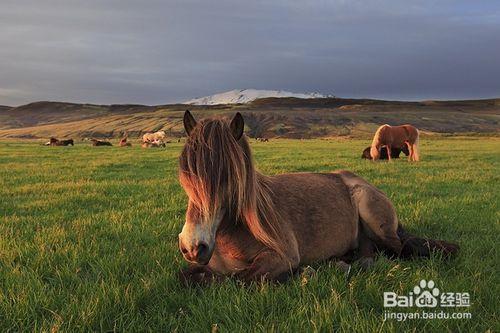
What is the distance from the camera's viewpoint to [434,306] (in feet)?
11.6

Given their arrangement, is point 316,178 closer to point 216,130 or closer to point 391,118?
point 216,130

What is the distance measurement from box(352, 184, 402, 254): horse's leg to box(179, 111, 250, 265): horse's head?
233 cm

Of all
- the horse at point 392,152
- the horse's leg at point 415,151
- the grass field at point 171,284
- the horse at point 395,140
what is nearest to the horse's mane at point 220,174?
the grass field at point 171,284

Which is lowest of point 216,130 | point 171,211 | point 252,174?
point 171,211

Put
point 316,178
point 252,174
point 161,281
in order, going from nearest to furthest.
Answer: point 252,174 → point 161,281 → point 316,178

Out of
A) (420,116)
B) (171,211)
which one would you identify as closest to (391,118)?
(420,116)

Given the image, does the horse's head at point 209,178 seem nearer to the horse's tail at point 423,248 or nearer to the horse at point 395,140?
the horse's tail at point 423,248

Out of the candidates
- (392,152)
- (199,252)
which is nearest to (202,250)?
(199,252)

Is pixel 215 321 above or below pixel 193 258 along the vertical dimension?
below

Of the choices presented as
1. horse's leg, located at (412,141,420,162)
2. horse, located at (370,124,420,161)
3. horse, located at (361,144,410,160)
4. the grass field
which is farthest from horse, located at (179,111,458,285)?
horse, located at (361,144,410,160)

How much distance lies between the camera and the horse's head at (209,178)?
322 centimetres

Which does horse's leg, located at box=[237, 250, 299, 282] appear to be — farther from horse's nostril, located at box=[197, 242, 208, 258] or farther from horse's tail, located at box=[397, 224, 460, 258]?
horse's tail, located at box=[397, 224, 460, 258]

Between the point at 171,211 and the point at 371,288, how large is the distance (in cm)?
543

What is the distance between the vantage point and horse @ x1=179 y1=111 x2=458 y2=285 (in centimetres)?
334
